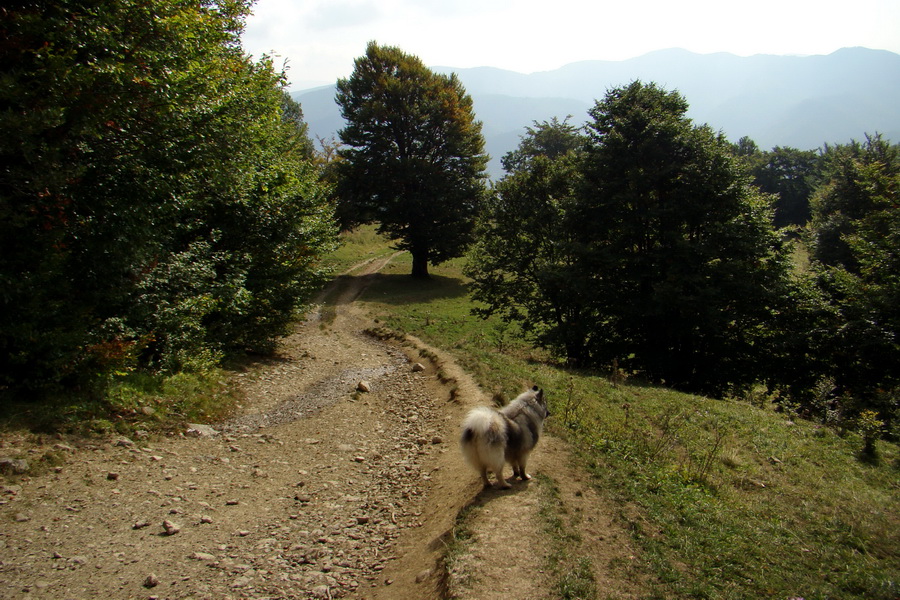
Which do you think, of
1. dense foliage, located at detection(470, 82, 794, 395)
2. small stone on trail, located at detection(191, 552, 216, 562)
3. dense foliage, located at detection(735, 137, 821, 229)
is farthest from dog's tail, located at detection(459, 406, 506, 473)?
dense foliage, located at detection(735, 137, 821, 229)

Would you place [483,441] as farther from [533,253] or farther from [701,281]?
[533,253]

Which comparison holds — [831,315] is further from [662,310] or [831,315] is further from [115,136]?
[115,136]

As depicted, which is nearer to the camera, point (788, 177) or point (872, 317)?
point (872, 317)

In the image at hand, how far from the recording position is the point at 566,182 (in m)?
27.0

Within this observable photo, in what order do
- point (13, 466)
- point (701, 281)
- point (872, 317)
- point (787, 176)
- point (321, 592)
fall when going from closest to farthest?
point (321, 592) < point (13, 466) < point (701, 281) < point (872, 317) < point (787, 176)

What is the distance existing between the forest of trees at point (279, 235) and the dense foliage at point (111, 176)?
0.15 feet

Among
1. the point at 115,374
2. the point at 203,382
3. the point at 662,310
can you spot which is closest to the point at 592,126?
the point at 662,310

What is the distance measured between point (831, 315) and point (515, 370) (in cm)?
1501

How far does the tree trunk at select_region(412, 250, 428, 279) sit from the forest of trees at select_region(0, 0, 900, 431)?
5.40m

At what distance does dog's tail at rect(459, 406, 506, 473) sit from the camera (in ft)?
23.4

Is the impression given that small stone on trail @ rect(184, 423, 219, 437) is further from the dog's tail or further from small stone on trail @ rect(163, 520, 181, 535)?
the dog's tail

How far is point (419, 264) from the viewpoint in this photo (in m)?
45.3

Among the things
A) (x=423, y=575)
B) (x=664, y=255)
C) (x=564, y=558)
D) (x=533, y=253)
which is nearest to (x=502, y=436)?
(x=564, y=558)

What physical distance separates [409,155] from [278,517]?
40.4 metres
